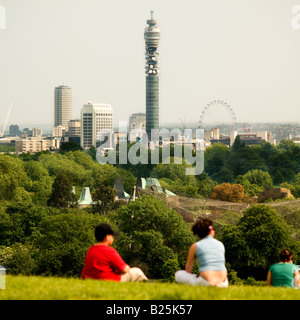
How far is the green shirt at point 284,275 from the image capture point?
1415cm

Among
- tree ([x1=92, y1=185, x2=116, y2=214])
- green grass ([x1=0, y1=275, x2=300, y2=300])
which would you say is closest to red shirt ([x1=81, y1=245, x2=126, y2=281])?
green grass ([x1=0, y1=275, x2=300, y2=300])

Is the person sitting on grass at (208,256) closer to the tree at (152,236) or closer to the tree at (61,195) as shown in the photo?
the tree at (152,236)

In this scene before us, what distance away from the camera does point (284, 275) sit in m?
14.1

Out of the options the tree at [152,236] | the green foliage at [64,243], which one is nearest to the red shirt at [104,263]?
the green foliage at [64,243]

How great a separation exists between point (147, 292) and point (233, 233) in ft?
108

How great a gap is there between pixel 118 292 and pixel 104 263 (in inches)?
63.5

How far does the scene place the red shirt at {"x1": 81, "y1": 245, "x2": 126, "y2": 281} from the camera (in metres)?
13.1

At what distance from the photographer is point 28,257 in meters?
48.0

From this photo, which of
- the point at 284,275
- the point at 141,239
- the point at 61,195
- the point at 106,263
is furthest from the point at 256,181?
the point at 106,263

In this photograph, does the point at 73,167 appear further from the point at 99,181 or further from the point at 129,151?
the point at 129,151

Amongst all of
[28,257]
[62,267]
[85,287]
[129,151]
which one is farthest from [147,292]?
[129,151]

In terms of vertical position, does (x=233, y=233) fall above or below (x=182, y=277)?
below

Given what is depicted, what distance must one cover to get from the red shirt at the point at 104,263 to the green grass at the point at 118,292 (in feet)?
1.55

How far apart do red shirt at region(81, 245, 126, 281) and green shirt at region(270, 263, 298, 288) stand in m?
2.96
